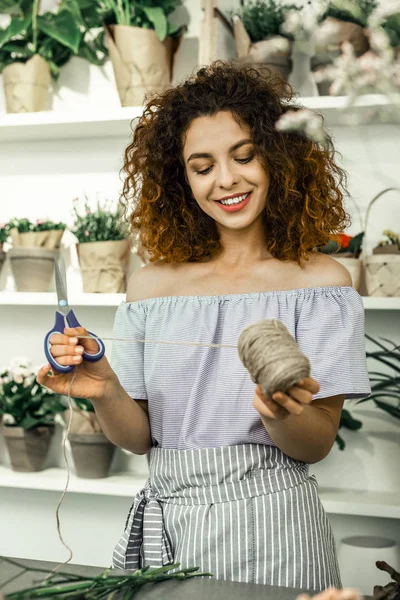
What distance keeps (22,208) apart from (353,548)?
57.0 inches

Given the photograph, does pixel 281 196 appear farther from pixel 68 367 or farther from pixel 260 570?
pixel 260 570

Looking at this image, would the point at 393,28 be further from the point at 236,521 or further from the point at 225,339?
the point at 236,521

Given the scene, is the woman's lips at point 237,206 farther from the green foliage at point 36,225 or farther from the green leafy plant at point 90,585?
the green foliage at point 36,225

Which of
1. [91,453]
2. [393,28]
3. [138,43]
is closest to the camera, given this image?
[393,28]

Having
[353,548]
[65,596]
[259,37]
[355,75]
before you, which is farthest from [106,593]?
[259,37]

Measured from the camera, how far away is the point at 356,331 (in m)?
1.23

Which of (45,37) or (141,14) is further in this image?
(45,37)

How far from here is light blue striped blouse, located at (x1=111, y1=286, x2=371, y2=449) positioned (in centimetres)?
119

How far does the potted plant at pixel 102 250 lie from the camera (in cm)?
215

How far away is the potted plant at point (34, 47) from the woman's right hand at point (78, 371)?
1.31 m

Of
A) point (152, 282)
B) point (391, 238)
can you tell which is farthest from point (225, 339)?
point (391, 238)

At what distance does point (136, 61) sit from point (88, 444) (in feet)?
3.55

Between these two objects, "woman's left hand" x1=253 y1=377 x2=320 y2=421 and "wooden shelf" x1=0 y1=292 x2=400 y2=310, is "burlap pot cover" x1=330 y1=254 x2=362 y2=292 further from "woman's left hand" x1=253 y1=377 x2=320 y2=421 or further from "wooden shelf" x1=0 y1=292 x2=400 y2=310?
"woman's left hand" x1=253 y1=377 x2=320 y2=421

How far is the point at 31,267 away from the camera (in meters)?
2.23
